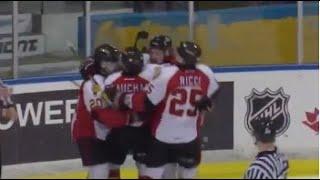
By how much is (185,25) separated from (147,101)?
130 inches

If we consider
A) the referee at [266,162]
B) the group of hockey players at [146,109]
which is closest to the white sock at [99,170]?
the group of hockey players at [146,109]

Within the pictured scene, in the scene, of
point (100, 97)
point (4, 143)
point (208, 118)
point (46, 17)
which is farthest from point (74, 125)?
point (46, 17)

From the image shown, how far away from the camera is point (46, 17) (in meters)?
11.5

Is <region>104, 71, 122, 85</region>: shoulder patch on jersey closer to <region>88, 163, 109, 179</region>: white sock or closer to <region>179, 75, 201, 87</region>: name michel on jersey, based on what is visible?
<region>179, 75, 201, 87</region>: name michel on jersey

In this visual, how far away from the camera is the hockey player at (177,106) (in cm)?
718

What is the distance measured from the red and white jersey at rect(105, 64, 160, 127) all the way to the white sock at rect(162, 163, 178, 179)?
0.43m

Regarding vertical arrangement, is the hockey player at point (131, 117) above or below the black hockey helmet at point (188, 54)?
below

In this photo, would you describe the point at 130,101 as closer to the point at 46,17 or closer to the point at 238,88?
the point at 238,88

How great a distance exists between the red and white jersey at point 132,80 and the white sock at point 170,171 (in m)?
0.43

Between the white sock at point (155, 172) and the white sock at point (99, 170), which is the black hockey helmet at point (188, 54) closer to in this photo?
the white sock at point (155, 172)

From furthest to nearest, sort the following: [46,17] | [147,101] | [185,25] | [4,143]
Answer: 1. [46,17]
2. [185,25]
3. [4,143]
4. [147,101]

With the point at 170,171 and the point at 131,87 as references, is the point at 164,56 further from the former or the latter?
the point at 170,171

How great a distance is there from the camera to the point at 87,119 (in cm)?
742

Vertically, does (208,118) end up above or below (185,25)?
below
